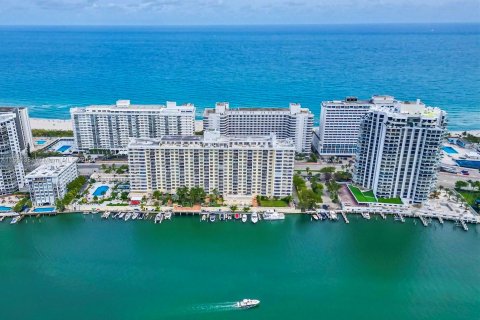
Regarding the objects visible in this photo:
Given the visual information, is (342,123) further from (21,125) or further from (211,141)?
(21,125)

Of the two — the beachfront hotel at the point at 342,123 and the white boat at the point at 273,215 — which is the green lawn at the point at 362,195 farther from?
the beachfront hotel at the point at 342,123

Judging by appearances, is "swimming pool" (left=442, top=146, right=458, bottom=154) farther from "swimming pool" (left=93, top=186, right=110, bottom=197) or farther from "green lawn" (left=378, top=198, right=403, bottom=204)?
"swimming pool" (left=93, top=186, right=110, bottom=197)

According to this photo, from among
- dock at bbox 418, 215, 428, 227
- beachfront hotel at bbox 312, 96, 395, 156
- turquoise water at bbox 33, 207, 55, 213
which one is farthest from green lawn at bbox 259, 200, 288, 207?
turquoise water at bbox 33, 207, 55, 213

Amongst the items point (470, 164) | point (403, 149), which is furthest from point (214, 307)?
point (470, 164)

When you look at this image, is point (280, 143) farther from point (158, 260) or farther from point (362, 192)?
point (158, 260)

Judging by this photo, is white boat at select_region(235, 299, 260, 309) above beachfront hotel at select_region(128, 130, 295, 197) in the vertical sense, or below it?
below

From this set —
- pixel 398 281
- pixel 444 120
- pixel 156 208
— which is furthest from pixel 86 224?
pixel 444 120
